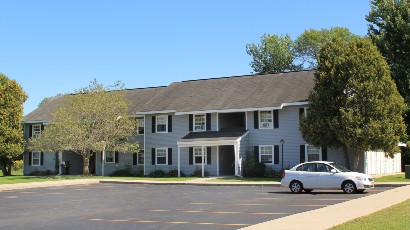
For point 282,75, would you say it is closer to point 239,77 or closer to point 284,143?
point 239,77

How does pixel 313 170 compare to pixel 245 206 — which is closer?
pixel 245 206

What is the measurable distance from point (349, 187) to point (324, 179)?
42.5 inches

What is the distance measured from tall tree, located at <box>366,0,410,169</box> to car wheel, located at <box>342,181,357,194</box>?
2109 cm

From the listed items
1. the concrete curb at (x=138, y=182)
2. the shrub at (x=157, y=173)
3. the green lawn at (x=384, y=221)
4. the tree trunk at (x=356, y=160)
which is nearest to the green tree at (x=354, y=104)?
the tree trunk at (x=356, y=160)

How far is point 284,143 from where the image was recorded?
38531mm

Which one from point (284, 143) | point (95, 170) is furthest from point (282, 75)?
point (95, 170)

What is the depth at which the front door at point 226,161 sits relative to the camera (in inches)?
1636

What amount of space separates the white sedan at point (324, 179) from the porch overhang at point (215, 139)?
14.2m

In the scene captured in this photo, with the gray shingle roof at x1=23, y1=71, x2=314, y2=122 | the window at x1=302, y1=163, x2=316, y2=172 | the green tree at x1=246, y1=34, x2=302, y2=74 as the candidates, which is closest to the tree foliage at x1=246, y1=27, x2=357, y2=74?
the green tree at x1=246, y1=34, x2=302, y2=74

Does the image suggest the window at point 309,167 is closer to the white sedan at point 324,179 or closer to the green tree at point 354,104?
the white sedan at point 324,179

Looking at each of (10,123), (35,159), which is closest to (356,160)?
(35,159)

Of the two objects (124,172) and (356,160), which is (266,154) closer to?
(356,160)

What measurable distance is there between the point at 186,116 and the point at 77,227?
29596 millimetres

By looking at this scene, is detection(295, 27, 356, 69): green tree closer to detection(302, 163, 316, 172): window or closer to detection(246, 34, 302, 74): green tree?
detection(246, 34, 302, 74): green tree
